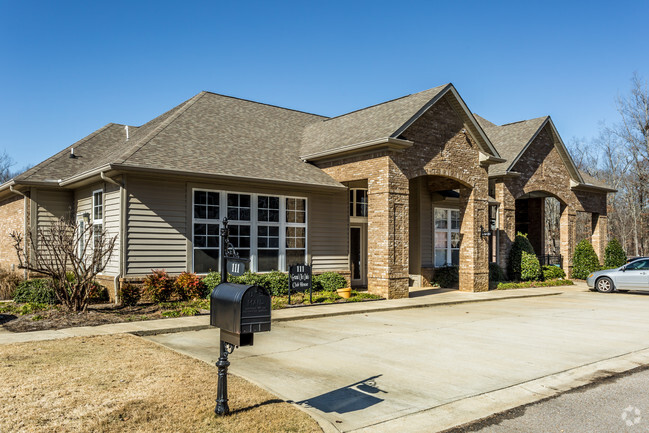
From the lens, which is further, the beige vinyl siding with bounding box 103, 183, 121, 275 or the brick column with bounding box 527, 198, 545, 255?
the brick column with bounding box 527, 198, 545, 255

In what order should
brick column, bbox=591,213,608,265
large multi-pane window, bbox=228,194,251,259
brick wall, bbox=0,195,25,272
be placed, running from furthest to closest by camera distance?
1. brick column, bbox=591,213,608,265
2. brick wall, bbox=0,195,25,272
3. large multi-pane window, bbox=228,194,251,259

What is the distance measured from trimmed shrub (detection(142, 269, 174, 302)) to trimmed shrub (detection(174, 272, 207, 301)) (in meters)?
0.19

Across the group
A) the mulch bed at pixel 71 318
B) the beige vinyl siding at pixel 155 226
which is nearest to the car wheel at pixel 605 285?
the beige vinyl siding at pixel 155 226

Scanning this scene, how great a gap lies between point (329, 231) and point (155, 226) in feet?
20.2

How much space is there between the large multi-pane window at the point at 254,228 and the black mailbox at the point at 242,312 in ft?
33.1

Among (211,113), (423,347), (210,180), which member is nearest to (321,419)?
(423,347)

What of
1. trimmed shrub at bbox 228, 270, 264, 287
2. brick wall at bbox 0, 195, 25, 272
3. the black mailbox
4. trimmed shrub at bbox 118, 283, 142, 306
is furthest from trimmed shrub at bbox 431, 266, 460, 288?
the black mailbox

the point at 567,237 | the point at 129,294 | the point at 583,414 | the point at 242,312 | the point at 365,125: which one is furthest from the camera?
the point at 567,237

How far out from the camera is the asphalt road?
212 inches

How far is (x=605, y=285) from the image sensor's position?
21.0m

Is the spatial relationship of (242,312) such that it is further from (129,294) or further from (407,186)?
(407,186)

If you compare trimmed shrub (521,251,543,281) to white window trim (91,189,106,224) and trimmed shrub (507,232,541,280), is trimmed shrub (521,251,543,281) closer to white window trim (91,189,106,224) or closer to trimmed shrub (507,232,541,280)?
trimmed shrub (507,232,541,280)

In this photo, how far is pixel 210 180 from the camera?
15.3 meters

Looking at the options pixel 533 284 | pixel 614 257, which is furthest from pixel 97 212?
pixel 614 257
